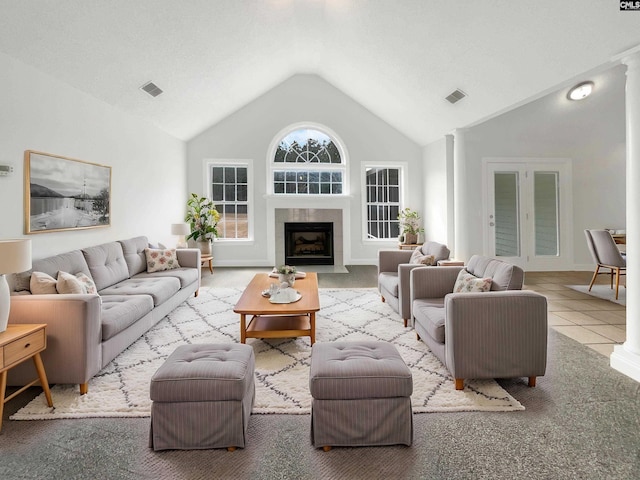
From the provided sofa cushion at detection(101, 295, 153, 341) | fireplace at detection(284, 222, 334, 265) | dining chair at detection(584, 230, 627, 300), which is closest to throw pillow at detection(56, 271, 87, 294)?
sofa cushion at detection(101, 295, 153, 341)

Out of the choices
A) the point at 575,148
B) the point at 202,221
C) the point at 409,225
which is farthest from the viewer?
the point at 409,225

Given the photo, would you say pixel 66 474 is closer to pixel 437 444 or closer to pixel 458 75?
pixel 437 444

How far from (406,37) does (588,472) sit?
182 inches

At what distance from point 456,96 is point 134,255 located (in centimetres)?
502

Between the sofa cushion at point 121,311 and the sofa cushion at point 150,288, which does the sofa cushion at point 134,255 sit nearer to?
the sofa cushion at point 150,288

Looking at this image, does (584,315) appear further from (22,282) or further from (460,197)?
(22,282)

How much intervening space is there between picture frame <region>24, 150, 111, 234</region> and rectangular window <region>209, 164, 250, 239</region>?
3.42 meters

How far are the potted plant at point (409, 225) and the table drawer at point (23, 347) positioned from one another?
6.48 meters

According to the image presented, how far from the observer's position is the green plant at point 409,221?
7828 millimetres

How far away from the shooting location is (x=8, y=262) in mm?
2324

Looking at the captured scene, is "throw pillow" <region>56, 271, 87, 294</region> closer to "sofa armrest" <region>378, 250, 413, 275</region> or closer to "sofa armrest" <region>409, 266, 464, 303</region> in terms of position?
"sofa armrest" <region>409, 266, 464, 303</region>

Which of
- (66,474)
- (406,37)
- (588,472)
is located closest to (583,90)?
(406,37)

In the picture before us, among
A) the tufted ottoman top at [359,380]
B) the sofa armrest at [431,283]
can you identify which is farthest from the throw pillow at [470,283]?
the tufted ottoman top at [359,380]

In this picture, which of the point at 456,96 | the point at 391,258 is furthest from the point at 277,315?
the point at 456,96
